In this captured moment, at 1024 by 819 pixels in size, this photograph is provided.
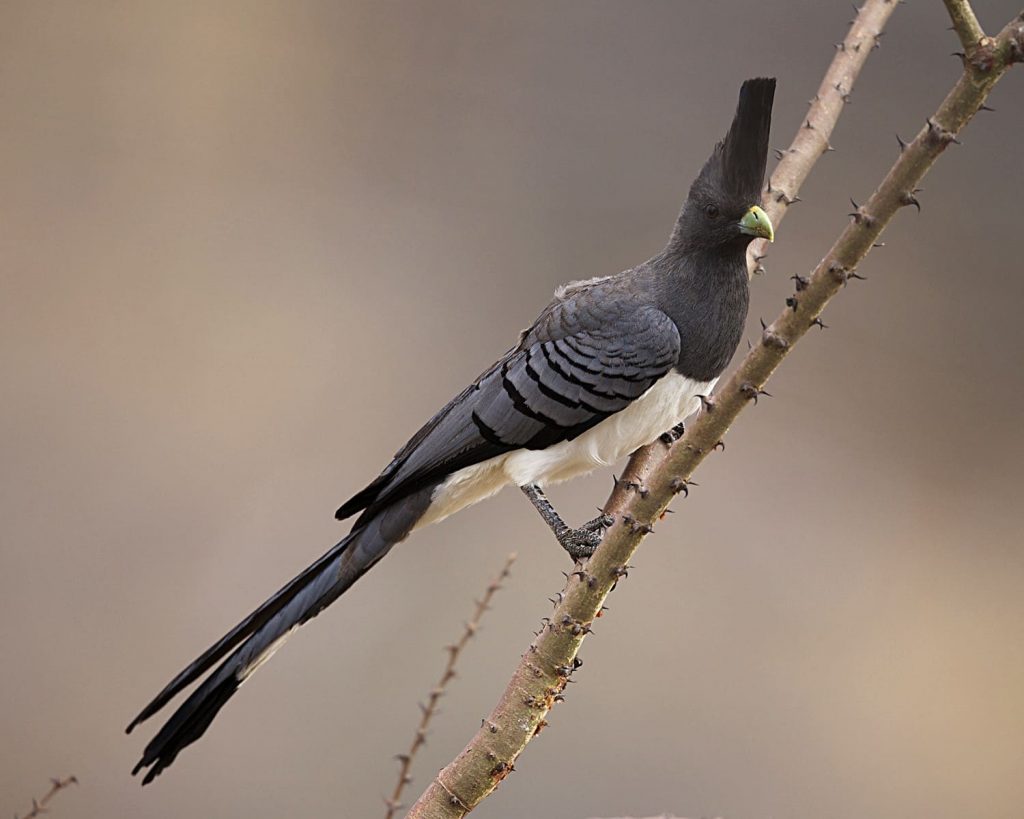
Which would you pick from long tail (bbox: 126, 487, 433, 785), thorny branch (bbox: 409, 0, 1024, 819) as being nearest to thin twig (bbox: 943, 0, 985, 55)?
thorny branch (bbox: 409, 0, 1024, 819)

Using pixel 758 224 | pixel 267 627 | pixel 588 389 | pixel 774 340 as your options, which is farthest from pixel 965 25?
pixel 267 627

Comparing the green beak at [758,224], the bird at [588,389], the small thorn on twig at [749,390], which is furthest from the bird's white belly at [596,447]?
the small thorn on twig at [749,390]

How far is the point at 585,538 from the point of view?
4.60 feet

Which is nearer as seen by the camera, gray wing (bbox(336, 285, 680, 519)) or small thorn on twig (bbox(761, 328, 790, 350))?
A: small thorn on twig (bbox(761, 328, 790, 350))

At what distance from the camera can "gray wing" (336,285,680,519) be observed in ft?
4.75

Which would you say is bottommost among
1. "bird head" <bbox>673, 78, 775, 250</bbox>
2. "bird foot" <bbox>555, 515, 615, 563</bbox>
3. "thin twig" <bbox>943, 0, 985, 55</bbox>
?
"bird foot" <bbox>555, 515, 615, 563</bbox>

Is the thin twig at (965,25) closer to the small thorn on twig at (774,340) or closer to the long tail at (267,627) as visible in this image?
the small thorn on twig at (774,340)

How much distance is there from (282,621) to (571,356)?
1.68 ft

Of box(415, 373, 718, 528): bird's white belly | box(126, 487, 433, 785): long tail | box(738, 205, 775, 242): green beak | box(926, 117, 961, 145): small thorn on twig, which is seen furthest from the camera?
box(415, 373, 718, 528): bird's white belly

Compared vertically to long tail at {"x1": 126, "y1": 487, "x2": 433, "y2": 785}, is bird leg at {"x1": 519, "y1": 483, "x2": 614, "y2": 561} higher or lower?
higher

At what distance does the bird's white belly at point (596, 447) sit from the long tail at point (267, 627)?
5cm

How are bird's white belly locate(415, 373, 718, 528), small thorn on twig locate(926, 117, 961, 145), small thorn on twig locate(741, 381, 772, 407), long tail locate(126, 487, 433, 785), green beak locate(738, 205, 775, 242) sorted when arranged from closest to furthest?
small thorn on twig locate(926, 117, 961, 145)
small thorn on twig locate(741, 381, 772, 407)
long tail locate(126, 487, 433, 785)
green beak locate(738, 205, 775, 242)
bird's white belly locate(415, 373, 718, 528)

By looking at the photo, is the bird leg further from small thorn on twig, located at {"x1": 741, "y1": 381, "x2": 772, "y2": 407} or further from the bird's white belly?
small thorn on twig, located at {"x1": 741, "y1": 381, "x2": 772, "y2": 407}

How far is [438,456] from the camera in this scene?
4.78 feet
